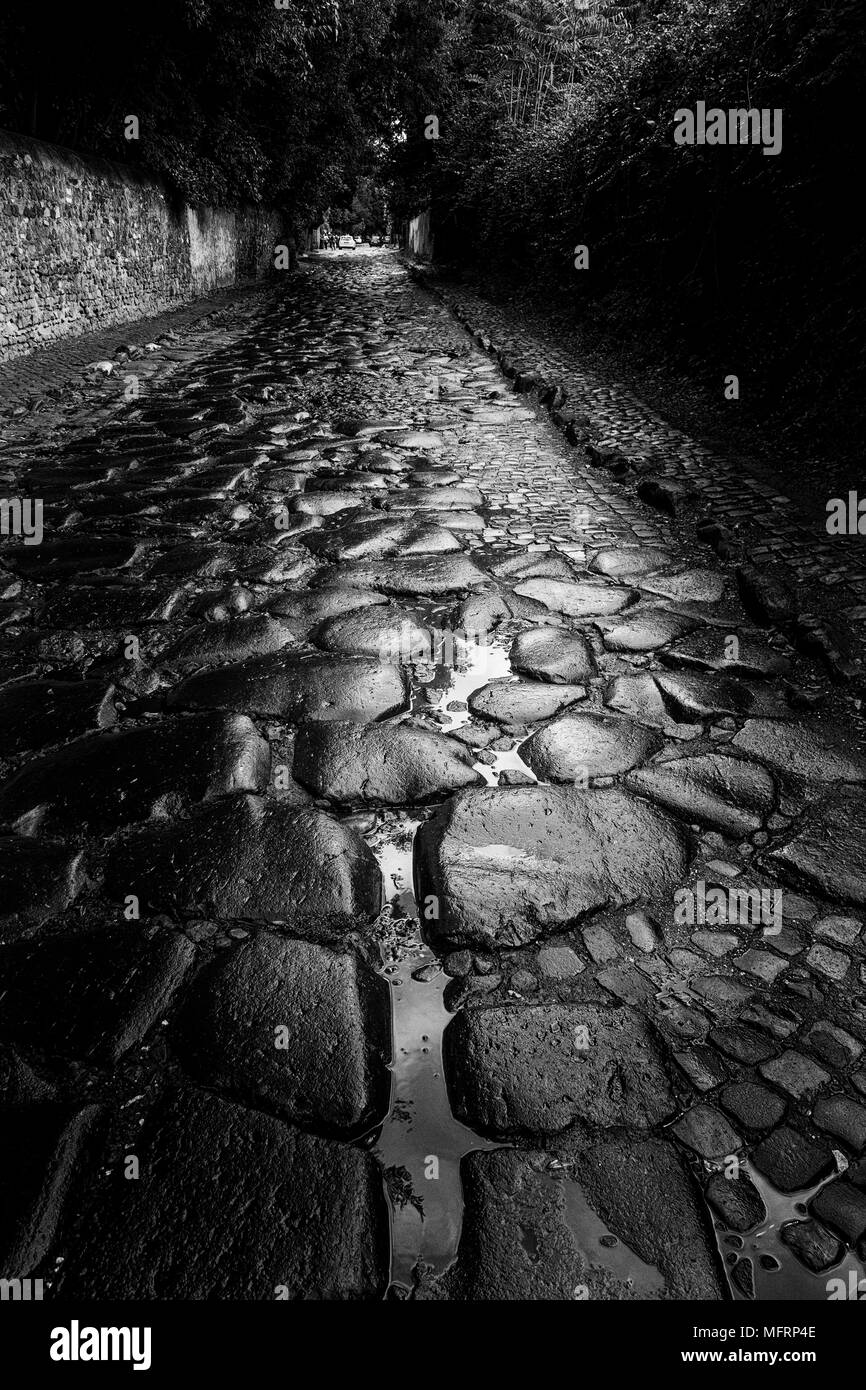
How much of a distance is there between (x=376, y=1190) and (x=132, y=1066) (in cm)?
50

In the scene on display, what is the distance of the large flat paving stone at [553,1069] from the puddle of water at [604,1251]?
0.13 m

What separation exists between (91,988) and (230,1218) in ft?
1.83

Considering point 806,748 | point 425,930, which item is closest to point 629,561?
point 806,748

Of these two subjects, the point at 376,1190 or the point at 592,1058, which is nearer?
the point at 376,1190

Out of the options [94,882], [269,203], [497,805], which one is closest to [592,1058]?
[497,805]

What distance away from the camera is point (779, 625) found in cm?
303

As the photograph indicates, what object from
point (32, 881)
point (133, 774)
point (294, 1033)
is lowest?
point (294, 1033)

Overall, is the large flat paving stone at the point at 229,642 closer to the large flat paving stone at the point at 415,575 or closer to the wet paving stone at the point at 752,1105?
the large flat paving stone at the point at 415,575

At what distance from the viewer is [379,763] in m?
2.26

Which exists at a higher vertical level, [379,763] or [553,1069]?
[379,763]

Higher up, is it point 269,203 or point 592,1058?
point 269,203

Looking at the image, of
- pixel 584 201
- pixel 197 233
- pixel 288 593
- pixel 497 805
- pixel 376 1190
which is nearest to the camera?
pixel 376 1190

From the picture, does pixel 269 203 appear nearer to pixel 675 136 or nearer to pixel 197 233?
pixel 197 233

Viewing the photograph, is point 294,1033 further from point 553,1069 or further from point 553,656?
point 553,656
